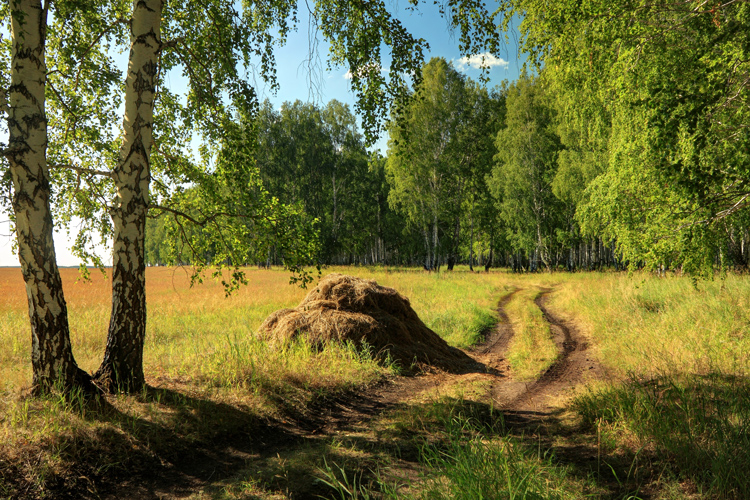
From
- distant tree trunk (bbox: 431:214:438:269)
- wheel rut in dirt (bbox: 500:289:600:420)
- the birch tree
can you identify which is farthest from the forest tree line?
the birch tree

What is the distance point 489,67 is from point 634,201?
253 inches

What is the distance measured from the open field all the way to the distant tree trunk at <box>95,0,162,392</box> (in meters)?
0.50

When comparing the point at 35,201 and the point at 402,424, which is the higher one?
the point at 35,201

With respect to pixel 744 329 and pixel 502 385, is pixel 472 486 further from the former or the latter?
pixel 744 329

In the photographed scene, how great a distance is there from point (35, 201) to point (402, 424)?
462 cm

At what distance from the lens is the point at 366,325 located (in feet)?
23.9

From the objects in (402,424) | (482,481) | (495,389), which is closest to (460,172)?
(495,389)

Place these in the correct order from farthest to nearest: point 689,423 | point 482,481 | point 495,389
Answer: point 495,389, point 689,423, point 482,481

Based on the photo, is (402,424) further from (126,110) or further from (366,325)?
(126,110)

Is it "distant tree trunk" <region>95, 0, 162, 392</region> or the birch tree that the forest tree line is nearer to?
the birch tree

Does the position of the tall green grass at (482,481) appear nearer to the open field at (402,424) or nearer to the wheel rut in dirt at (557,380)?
the open field at (402,424)

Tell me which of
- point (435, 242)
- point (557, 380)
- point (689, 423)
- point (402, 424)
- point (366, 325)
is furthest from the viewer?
point (435, 242)

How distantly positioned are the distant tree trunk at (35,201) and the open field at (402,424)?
0.43 m

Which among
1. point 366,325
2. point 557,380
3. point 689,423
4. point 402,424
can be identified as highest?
point 366,325
